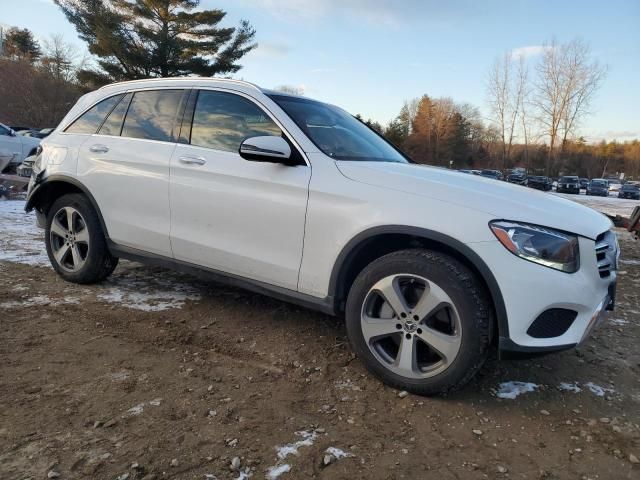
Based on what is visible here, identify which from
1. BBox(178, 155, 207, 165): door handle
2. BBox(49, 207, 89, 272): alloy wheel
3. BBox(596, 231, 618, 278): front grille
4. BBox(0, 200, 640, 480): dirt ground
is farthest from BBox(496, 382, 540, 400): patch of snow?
BBox(49, 207, 89, 272): alloy wheel

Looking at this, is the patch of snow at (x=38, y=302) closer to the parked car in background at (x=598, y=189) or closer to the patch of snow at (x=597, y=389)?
the patch of snow at (x=597, y=389)

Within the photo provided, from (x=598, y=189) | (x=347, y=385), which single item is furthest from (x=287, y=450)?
(x=598, y=189)

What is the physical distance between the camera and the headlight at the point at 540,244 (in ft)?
8.02

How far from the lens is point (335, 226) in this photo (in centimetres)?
290

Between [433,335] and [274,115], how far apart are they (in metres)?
1.79

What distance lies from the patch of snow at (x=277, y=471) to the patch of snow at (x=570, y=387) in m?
1.86

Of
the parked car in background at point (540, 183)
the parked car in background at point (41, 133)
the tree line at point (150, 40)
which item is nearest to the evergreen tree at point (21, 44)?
the tree line at point (150, 40)

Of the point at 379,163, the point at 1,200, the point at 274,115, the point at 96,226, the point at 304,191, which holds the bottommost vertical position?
the point at 1,200

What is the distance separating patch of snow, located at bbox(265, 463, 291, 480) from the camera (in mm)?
2041

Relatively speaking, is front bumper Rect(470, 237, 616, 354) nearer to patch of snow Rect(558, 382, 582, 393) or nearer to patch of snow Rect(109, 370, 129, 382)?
patch of snow Rect(558, 382, 582, 393)

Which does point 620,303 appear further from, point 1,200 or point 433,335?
point 1,200

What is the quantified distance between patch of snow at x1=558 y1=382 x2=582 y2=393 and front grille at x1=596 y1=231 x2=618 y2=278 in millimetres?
778

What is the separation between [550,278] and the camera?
2.41 meters

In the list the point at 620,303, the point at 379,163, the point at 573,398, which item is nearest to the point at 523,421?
the point at 573,398
